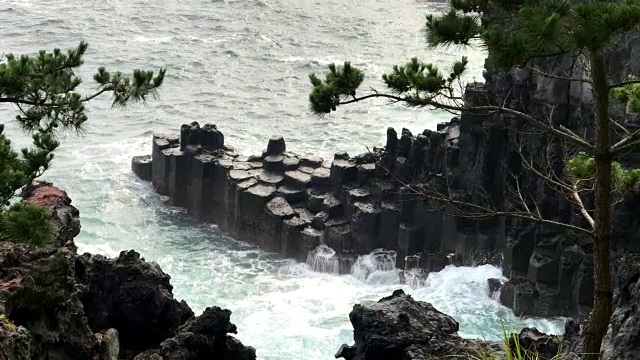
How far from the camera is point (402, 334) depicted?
45.4ft

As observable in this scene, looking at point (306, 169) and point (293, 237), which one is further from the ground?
point (306, 169)

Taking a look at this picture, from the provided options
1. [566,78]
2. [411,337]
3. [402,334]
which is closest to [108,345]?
[402,334]

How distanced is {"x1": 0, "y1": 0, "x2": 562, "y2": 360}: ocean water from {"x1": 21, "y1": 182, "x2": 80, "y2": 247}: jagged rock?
6745mm

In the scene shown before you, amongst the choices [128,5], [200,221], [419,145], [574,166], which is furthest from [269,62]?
[574,166]

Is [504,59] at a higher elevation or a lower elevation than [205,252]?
higher

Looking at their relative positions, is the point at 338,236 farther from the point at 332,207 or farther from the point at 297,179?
the point at 297,179

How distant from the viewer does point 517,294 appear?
25.7m

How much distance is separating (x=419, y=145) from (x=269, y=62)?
24.0 meters

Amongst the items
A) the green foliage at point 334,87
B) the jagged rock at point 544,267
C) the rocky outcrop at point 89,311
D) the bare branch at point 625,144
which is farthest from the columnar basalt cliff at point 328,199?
the bare branch at point 625,144

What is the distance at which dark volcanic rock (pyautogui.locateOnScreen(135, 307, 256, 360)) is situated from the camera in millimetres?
14305

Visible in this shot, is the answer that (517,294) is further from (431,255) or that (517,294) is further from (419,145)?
(419,145)

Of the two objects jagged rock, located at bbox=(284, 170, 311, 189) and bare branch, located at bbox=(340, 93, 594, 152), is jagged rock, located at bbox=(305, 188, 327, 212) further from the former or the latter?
bare branch, located at bbox=(340, 93, 594, 152)

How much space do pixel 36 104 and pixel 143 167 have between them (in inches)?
892

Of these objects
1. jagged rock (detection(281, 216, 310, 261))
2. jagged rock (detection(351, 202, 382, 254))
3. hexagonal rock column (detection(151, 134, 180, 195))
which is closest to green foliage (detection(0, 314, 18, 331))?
jagged rock (detection(351, 202, 382, 254))
